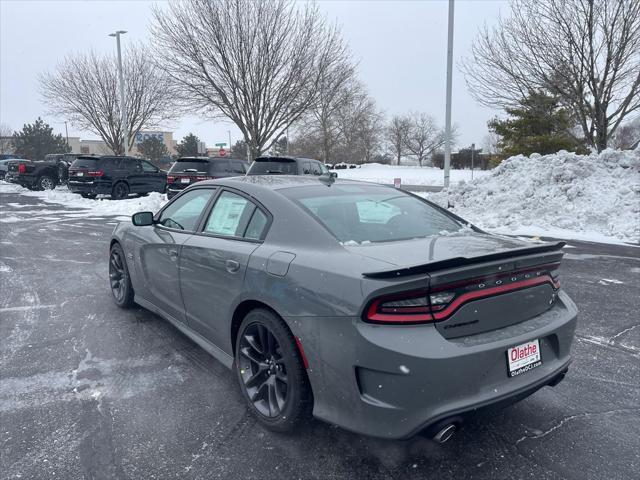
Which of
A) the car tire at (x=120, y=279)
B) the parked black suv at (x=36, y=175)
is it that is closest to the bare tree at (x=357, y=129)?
the parked black suv at (x=36, y=175)

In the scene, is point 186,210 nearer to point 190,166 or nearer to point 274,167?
point 274,167

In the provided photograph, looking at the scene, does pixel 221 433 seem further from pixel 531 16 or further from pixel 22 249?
pixel 531 16

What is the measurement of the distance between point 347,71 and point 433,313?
19749 mm

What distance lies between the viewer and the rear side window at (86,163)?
1784 centimetres

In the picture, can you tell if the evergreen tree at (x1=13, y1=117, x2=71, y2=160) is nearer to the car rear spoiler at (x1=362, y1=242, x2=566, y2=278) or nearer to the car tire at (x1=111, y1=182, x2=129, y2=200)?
the car tire at (x1=111, y1=182, x2=129, y2=200)

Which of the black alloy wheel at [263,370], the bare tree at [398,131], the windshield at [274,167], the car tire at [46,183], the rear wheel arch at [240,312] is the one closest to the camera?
the black alloy wheel at [263,370]

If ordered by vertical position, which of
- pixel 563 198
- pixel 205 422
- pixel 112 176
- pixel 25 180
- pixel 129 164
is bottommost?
pixel 205 422

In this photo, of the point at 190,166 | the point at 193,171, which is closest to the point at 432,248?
the point at 193,171

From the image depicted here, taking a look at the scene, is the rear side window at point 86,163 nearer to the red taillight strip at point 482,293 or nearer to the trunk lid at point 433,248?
the trunk lid at point 433,248

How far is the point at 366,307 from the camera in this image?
2.19m

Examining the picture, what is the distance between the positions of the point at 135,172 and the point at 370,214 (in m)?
17.6

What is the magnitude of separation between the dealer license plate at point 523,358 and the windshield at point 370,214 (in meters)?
0.93

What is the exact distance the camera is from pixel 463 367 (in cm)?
216

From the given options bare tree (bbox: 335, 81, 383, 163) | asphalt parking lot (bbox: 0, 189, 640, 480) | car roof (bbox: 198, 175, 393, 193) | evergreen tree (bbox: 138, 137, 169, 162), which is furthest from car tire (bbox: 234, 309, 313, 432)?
evergreen tree (bbox: 138, 137, 169, 162)
